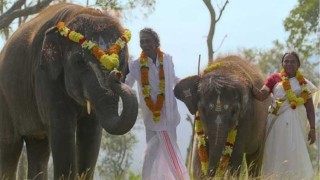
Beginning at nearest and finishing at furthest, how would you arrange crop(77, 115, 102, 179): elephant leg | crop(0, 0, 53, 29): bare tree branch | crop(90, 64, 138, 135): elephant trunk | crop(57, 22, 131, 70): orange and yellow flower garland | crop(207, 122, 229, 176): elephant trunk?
crop(90, 64, 138, 135): elephant trunk < crop(57, 22, 131, 70): orange and yellow flower garland < crop(77, 115, 102, 179): elephant leg < crop(207, 122, 229, 176): elephant trunk < crop(0, 0, 53, 29): bare tree branch

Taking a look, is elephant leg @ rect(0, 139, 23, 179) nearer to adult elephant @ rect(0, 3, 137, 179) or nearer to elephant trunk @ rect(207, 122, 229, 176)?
adult elephant @ rect(0, 3, 137, 179)

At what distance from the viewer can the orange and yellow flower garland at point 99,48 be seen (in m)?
6.17

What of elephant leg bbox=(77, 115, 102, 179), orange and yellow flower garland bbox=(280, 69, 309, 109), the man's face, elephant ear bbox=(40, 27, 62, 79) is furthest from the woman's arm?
elephant ear bbox=(40, 27, 62, 79)

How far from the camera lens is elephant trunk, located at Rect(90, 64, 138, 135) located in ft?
18.9

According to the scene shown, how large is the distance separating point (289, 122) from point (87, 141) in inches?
110

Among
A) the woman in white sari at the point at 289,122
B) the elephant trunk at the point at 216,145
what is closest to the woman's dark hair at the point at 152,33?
the elephant trunk at the point at 216,145

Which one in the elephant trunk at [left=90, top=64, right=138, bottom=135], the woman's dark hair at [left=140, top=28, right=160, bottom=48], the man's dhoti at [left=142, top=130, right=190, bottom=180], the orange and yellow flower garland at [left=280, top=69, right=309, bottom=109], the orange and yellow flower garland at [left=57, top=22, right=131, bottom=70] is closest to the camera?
the elephant trunk at [left=90, top=64, right=138, bottom=135]

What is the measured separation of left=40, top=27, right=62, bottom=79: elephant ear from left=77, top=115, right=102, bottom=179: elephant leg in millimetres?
790

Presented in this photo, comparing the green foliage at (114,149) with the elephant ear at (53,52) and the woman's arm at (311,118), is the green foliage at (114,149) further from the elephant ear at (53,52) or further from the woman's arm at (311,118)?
the elephant ear at (53,52)

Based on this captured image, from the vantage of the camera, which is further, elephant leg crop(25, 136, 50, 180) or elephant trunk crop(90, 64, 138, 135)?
elephant leg crop(25, 136, 50, 180)

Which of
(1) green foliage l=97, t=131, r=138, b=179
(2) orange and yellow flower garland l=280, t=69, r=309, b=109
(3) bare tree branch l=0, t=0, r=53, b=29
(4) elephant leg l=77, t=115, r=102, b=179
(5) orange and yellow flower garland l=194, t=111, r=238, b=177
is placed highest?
(3) bare tree branch l=0, t=0, r=53, b=29

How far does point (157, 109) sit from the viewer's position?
299 inches

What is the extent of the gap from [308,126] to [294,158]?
63cm

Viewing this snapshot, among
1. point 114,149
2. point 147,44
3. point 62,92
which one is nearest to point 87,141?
point 62,92
